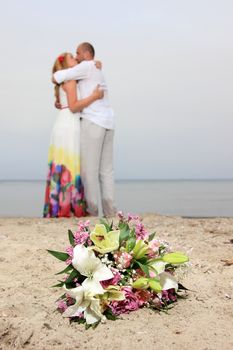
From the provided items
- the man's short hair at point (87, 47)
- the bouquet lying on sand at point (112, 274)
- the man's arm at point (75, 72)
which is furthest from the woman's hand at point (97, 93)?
the bouquet lying on sand at point (112, 274)

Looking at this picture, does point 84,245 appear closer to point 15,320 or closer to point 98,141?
point 15,320

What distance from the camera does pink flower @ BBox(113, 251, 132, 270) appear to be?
9.54 ft

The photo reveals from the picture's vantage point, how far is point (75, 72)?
728cm

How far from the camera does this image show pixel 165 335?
2.66m

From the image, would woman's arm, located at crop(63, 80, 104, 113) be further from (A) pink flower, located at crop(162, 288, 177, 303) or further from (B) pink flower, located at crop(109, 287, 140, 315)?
(B) pink flower, located at crop(109, 287, 140, 315)

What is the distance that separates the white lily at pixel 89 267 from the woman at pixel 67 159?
176 inches

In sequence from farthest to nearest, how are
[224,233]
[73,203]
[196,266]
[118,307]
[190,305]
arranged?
[73,203] → [224,233] → [196,266] → [190,305] → [118,307]

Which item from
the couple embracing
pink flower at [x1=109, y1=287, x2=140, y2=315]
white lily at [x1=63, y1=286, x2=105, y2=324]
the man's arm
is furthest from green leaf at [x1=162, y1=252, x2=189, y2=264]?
the man's arm

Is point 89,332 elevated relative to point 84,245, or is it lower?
lower


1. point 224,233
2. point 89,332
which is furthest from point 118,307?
point 224,233

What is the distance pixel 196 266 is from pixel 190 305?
972 millimetres

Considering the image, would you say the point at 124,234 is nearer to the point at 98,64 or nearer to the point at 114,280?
the point at 114,280

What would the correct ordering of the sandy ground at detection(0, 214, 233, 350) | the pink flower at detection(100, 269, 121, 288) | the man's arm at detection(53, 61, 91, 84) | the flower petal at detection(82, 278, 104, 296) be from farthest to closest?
the man's arm at detection(53, 61, 91, 84)
the pink flower at detection(100, 269, 121, 288)
the flower petal at detection(82, 278, 104, 296)
the sandy ground at detection(0, 214, 233, 350)

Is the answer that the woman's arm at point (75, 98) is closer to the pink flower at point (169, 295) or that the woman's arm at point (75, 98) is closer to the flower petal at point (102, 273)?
the pink flower at point (169, 295)
